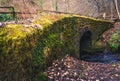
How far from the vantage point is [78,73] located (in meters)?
9.38

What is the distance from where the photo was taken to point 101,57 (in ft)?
53.8

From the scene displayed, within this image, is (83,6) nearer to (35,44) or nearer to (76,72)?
(76,72)

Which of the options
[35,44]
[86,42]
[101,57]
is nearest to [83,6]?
[86,42]

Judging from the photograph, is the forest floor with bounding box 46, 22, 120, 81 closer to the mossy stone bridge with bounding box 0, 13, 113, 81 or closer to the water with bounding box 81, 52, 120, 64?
the mossy stone bridge with bounding box 0, 13, 113, 81

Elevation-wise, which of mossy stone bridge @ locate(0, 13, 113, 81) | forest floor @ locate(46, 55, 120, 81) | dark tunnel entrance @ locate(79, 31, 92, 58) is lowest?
dark tunnel entrance @ locate(79, 31, 92, 58)

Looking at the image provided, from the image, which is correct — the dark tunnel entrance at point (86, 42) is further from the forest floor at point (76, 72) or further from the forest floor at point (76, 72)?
the forest floor at point (76, 72)

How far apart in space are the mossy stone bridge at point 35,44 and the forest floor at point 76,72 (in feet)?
1.01

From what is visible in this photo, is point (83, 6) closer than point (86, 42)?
No

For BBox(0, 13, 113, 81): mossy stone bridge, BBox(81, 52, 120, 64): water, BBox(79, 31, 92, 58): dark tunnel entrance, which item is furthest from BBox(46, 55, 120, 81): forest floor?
BBox(79, 31, 92, 58): dark tunnel entrance

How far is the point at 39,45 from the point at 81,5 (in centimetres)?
2262

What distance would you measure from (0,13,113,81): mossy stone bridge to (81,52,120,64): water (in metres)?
2.40

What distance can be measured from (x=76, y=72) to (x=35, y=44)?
7.03 ft

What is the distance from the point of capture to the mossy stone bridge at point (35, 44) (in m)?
6.66

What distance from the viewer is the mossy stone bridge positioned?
21.8 ft
